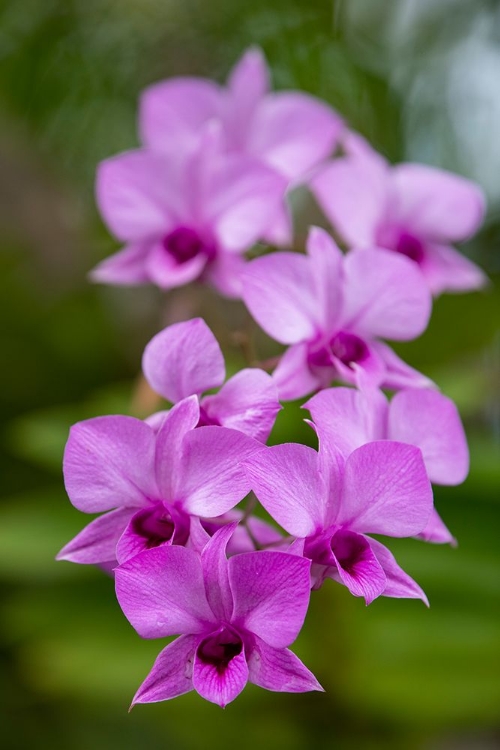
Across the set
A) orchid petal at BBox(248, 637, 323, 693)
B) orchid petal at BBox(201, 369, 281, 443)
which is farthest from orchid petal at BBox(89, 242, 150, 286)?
orchid petal at BBox(248, 637, 323, 693)

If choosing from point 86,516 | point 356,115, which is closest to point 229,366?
point 86,516

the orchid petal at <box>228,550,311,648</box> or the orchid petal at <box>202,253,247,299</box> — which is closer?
the orchid petal at <box>228,550,311,648</box>

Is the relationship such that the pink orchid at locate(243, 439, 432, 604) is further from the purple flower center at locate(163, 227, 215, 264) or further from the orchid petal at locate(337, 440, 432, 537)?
the purple flower center at locate(163, 227, 215, 264)

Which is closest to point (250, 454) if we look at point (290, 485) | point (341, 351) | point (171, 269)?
point (290, 485)

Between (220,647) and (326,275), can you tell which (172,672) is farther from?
(326,275)

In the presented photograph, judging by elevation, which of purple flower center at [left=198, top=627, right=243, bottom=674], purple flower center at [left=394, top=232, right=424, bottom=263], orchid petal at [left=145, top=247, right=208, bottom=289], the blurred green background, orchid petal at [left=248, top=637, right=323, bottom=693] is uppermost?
orchid petal at [left=145, top=247, right=208, bottom=289]

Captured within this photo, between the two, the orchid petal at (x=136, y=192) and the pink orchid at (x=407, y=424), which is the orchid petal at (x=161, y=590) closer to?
the pink orchid at (x=407, y=424)
